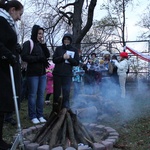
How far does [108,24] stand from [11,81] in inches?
1123

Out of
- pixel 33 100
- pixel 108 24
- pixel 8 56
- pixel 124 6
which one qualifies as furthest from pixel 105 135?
pixel 108 24

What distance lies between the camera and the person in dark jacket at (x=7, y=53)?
3.35 meters

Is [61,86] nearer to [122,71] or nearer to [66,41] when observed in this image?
[66,41]

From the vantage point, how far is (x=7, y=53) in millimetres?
3295

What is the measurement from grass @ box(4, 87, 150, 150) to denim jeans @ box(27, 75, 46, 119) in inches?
10.7

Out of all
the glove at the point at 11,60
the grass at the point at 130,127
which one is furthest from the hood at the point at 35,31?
the glove at the point at 11,60

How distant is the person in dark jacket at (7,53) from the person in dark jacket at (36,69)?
1.68 metres

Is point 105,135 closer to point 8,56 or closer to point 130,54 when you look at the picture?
point 8,56

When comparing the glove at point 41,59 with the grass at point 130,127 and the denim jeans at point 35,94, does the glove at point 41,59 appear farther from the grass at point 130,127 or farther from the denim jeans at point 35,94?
the grass at point 130,127

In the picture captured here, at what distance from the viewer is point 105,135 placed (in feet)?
14.8

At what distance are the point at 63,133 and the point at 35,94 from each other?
170cm

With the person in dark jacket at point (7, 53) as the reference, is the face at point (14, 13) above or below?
above

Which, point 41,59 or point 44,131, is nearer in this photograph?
point 44,131

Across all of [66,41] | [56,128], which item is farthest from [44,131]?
[66,41]
